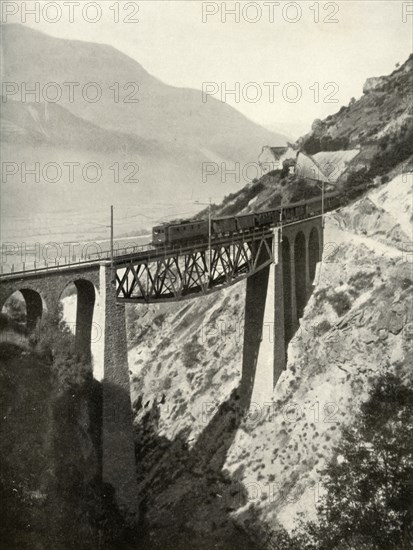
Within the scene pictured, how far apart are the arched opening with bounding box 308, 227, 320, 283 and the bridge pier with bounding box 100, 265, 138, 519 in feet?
74.0

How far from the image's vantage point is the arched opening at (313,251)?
41.2m

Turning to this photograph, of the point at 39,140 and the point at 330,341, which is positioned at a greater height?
the point at 39,140

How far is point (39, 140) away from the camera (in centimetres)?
4006

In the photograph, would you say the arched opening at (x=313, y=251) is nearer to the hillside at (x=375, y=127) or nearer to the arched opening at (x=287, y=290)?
the arched opening at (x=287, y=290)

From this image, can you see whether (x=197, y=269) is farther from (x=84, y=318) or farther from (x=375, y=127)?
(x=375, y=127)

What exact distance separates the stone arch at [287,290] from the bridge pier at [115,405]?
1585cm

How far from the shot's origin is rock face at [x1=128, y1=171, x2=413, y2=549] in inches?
1089

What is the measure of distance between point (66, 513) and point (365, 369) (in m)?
20.2

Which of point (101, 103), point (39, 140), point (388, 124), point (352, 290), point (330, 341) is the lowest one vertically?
point (330, 341)

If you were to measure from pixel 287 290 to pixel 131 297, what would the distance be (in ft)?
51.5

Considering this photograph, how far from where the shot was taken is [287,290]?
35844 millimetres

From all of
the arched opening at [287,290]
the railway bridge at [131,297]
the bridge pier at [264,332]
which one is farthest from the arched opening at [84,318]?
the arched opening at [287,290]

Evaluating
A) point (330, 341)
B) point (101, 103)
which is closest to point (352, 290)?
point (330, 341)

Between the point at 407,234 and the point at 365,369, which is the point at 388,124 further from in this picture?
the point at 365,369
